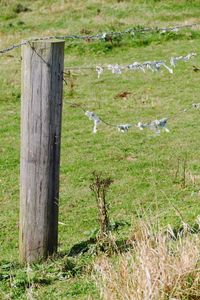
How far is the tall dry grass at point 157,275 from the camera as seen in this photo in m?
4.04

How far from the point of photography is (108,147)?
11242 millimetres

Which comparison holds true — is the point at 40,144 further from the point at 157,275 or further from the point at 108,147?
the point at 108,147

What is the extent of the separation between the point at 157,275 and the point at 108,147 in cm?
719

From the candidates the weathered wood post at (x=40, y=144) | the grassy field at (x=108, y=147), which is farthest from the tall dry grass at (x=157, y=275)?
the weathered wood post at (x=40, y=144)

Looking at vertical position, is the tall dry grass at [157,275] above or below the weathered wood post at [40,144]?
below

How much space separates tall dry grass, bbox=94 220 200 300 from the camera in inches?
159

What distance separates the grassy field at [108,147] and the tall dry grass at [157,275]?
0.38m

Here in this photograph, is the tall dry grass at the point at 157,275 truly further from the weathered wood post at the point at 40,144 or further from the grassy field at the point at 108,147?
the weathered wood post at the point at 40,144

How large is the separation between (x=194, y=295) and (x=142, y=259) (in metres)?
0.39

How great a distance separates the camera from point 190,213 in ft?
22.8

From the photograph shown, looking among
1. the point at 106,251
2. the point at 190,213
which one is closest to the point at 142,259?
the point at 106,251

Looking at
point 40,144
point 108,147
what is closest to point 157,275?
point 40,144

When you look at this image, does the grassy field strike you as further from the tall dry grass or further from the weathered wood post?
the tall dry grass

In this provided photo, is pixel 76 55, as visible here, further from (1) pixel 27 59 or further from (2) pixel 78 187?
(1) pixel 27 59
